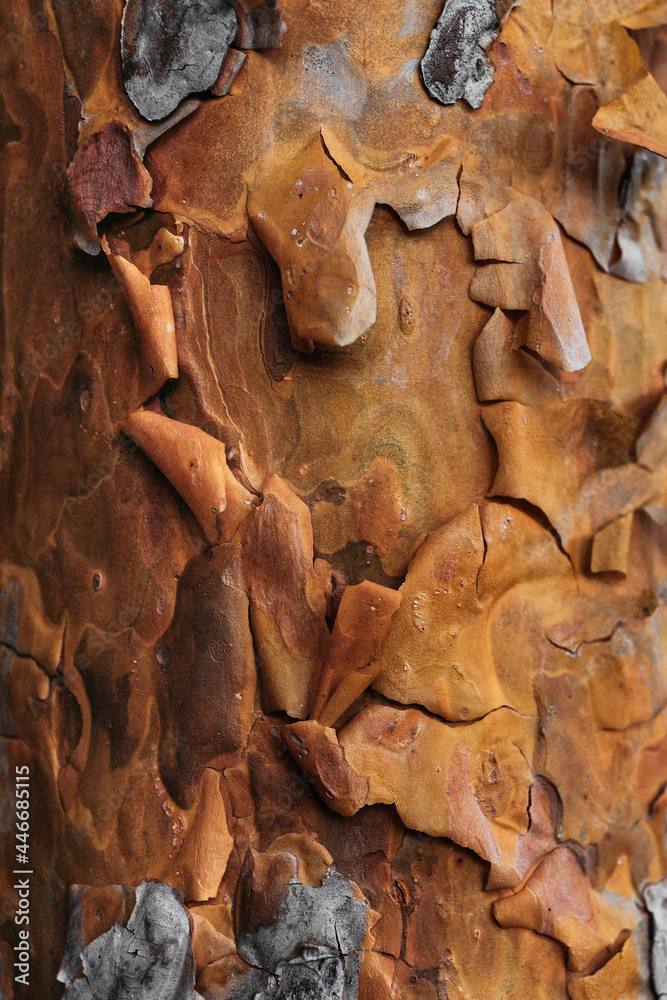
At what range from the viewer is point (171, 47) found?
0.79m

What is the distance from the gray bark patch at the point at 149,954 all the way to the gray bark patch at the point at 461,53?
2.38 ft

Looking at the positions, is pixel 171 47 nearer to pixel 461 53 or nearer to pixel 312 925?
pixel 461 53

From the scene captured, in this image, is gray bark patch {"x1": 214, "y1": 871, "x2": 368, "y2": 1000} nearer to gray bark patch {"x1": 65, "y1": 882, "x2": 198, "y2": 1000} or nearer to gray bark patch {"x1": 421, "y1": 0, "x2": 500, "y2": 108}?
gray bark patch {"x1": 65, "y1": 882, "x2": 198, "y2": 1000}

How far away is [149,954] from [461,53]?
811mm

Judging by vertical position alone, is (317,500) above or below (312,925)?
above

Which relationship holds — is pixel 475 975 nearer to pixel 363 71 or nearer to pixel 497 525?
pixel 497 525

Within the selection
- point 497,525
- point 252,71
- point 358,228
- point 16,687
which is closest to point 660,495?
point 497,525

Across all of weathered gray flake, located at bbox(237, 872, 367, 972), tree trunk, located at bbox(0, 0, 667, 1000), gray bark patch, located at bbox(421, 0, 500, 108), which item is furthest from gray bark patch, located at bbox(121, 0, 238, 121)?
weathered gray flake, located at bbox(237, 872, 367, 972)

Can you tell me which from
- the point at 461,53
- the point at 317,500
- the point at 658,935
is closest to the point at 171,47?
the point at 461,53

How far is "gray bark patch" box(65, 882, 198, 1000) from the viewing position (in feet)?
2.55

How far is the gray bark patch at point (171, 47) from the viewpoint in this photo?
78 cm

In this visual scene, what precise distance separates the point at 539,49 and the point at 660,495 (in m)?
0.44

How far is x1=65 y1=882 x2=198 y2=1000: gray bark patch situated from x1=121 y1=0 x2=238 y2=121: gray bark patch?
666 millimetres

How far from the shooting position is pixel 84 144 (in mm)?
840
